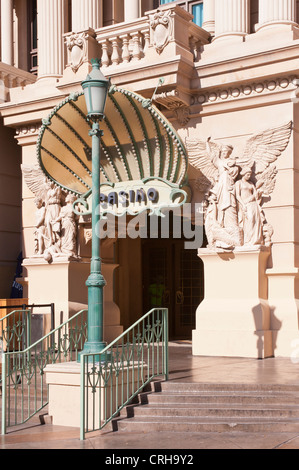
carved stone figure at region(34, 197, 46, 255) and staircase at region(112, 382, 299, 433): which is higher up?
carved stone figure at region(34, 197, 46, 255)

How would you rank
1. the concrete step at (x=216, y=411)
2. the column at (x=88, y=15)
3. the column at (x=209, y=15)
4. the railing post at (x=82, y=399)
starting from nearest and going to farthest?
the railing post at (x=82, y=399) → the concrete step at (x=216, y=411) → the column at (x=209, y=15) → the column at (x=88, y=15)

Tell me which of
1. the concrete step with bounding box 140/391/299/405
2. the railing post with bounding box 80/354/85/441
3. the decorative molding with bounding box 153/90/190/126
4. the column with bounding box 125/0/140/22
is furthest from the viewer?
the column with bounding box 125/0/140/22

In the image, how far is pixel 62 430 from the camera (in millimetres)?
9922

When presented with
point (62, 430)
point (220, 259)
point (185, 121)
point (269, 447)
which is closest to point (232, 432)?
point (269, 447)

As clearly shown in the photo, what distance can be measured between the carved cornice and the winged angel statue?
2.55 ft

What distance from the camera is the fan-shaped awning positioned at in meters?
14.1

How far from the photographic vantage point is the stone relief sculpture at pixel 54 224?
16344mm

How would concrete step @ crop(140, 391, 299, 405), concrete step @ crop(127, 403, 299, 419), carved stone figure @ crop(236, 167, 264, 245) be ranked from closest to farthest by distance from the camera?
concrete step @ crop(127, 403, 299, 419) → concrete step @ crop(140, 391, 299, 405) → carved stone figure @ crop(236, 167, 264, 245)

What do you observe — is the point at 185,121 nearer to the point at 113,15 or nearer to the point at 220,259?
the point at 220,259

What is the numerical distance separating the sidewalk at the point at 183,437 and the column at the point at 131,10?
9764 millimetres

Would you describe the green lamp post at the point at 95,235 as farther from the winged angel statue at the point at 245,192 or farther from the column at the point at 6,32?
the column at the point at 6,32

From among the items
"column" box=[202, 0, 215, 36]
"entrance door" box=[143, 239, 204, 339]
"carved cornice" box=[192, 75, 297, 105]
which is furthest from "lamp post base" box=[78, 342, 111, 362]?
"entrance door" box=[143, 239, 204, 339]

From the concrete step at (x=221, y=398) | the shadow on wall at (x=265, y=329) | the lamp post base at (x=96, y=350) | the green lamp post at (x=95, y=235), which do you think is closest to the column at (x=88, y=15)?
the green lamp post at (x=95, y=235)

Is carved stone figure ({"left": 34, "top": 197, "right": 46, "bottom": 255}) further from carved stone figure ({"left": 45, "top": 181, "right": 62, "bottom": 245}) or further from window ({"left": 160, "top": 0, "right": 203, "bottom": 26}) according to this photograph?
window ({"left": 160, "top": 0, "right": 203, "bottom": 26})
